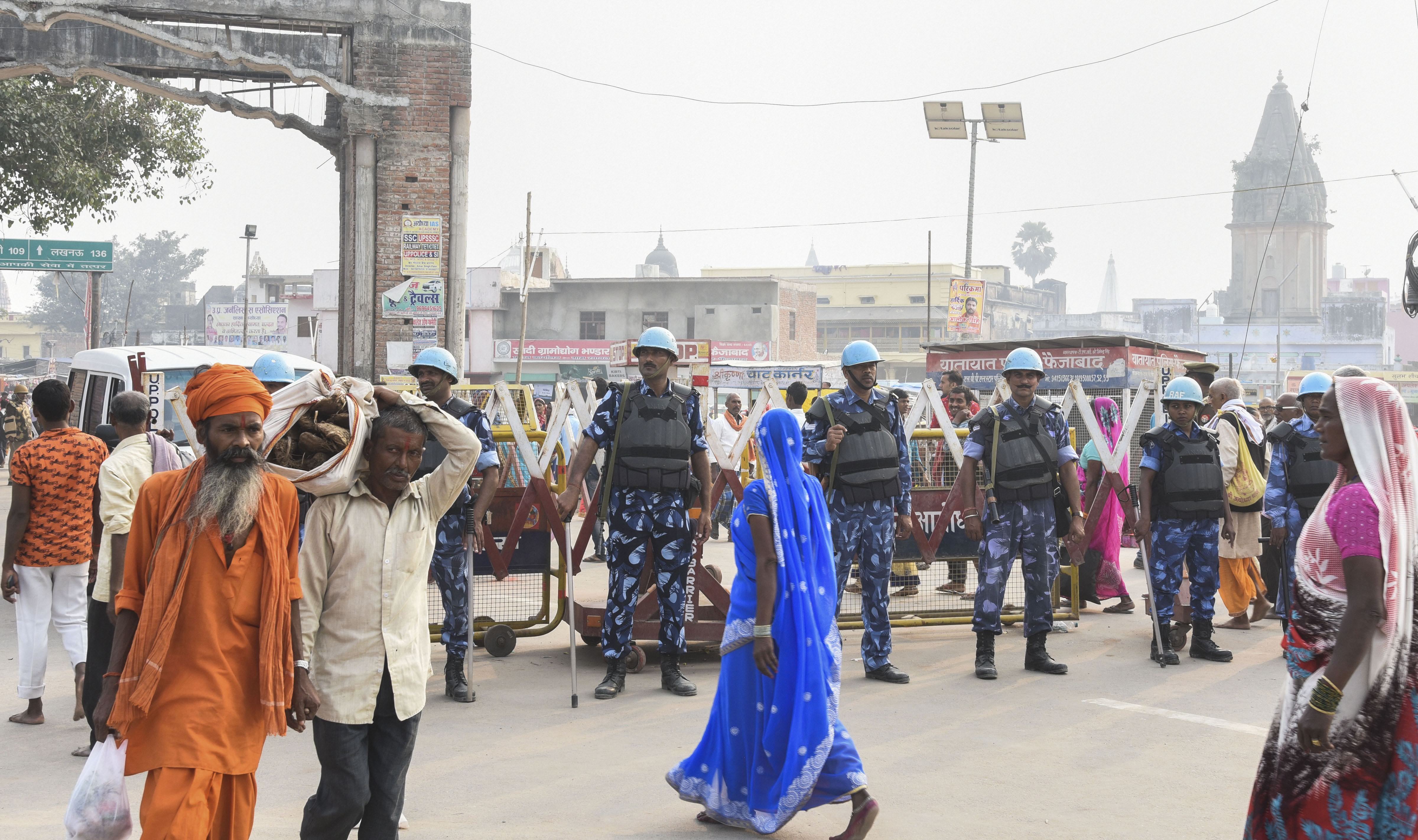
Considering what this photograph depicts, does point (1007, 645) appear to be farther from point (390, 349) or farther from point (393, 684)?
point (390, 349)

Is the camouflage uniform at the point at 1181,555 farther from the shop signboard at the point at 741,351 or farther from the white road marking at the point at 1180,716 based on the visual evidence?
the shop signboard at the point at 741,351

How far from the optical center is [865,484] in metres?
7.45

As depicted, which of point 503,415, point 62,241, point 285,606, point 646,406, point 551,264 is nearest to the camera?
point 285,606

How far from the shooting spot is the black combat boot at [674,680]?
711 cm

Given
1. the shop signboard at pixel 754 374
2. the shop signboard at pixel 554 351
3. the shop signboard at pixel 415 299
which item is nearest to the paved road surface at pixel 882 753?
the shop signboard at pixel 415 299

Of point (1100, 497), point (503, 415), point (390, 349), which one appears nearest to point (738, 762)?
point (503, 415)

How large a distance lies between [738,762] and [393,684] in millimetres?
1539

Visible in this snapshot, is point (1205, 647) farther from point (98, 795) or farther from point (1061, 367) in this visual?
point (1061, 367)

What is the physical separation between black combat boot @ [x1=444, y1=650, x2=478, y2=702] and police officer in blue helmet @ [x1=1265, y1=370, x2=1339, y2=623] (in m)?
5.30

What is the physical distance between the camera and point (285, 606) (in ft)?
11.4

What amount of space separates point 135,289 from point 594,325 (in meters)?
72.2

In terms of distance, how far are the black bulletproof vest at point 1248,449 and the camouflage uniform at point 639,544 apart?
14.4 feet

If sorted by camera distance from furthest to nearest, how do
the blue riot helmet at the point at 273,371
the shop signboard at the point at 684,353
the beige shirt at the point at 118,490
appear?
the shop signboard at the point at 684,353, the blue riot helmet at the point at 273,371, the beige shirt at the point at 118,490

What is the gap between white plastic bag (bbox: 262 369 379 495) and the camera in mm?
3668
